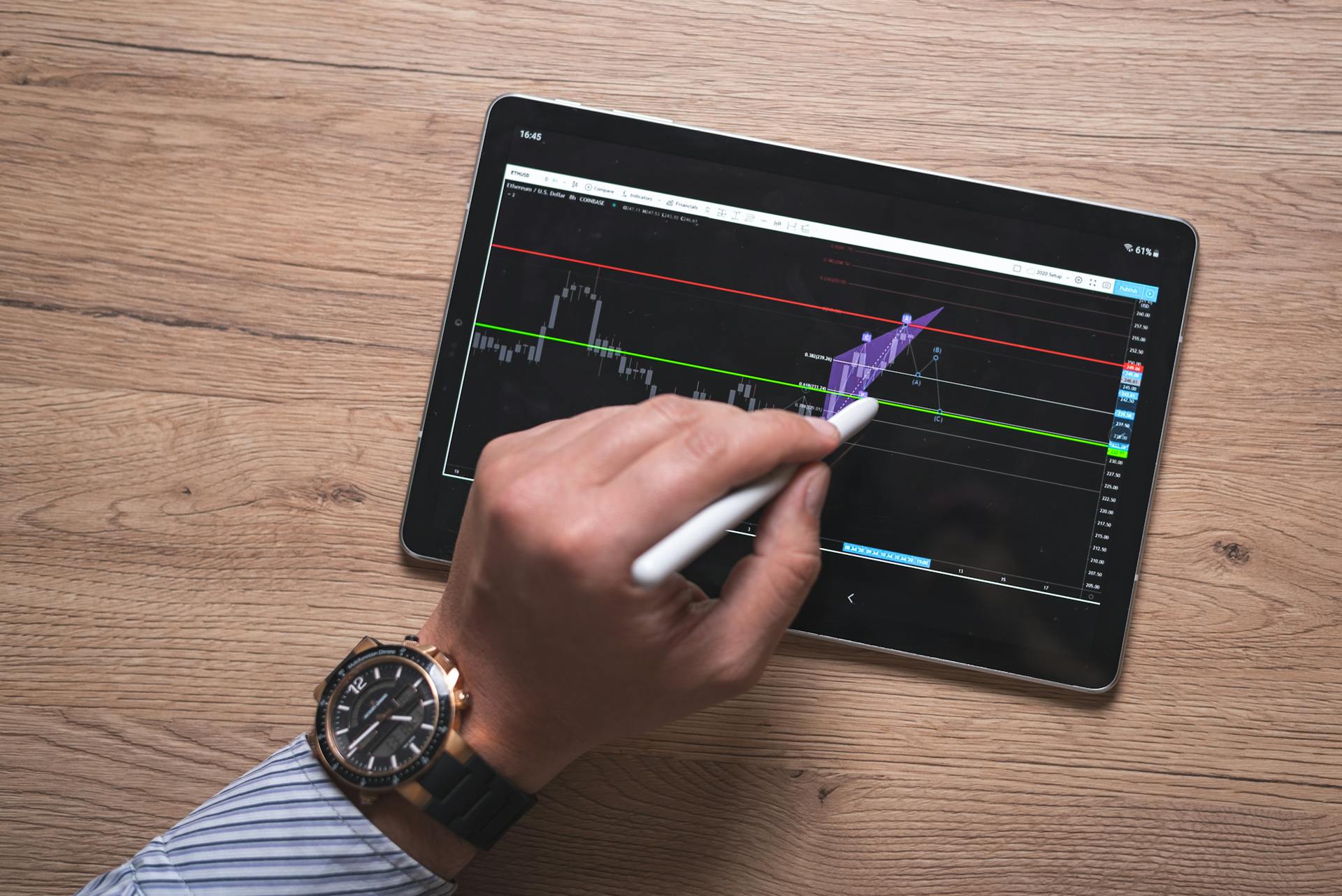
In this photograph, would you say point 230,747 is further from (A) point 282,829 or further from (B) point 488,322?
(B) point 488,322

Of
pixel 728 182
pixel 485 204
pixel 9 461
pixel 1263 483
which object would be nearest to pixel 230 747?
pixel 9 461

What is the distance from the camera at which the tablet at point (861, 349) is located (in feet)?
2.70

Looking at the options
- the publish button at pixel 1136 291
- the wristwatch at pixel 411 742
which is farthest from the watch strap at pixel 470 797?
the publish button at pixel 1136 291

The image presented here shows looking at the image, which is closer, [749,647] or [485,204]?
[749,647]

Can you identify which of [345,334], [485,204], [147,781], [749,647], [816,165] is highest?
[816,165]

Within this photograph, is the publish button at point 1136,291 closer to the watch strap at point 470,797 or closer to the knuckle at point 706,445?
the knuckle at point 706,445

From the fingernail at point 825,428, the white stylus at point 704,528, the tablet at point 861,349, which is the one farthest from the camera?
the tablet at point 861,349

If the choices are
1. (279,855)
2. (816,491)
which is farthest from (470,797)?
(816,491)

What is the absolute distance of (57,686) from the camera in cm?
83

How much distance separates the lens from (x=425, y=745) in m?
0.69

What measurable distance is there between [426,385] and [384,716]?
12.6 inches

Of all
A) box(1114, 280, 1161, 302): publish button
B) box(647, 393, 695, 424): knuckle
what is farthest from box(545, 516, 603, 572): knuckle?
box(1114, 280, 1161, 302): publish button

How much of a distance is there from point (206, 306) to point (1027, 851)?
38.4 inches

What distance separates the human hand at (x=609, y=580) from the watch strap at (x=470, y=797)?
0.02 meters
